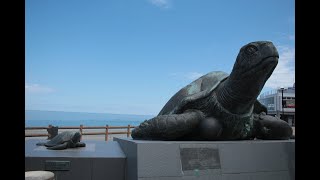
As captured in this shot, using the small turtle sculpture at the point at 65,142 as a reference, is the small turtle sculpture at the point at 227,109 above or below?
above

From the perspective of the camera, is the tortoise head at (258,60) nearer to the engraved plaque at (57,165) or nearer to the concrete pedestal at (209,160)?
the concrete pedestal at (209,160)

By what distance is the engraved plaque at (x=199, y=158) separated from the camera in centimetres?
324

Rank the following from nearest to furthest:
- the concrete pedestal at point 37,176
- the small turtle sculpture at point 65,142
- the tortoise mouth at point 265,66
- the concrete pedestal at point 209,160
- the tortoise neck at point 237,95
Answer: the concrete pedestal at point 37,176, the concrete pedestal at point 209,160, the tortoise mouth at point 265,66, the tortoise neck at point 237,95, the small turtle sculpture at point 65,142

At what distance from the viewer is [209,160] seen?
333 cm

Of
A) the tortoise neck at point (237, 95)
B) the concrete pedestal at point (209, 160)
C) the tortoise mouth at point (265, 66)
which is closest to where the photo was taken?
the concrete pedestal at point (209, 160)

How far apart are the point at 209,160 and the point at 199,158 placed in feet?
0.36

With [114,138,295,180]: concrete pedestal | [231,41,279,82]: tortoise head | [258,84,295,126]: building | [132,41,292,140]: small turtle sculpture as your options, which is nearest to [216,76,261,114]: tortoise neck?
[132,41,292,140]: small turtle sculpture

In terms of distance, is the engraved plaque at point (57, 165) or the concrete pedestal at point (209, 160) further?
the engraved plaque at point (57, 165)

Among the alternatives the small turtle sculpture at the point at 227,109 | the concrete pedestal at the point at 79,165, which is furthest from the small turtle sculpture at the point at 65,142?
the small turtle sculpture at the point at 227,109

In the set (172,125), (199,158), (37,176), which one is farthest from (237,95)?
(37,176)

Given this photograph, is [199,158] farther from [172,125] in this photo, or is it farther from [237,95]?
[237,95]

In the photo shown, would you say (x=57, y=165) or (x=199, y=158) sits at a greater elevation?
(x=199, y=158)

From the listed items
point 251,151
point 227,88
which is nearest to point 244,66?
point 227,88
